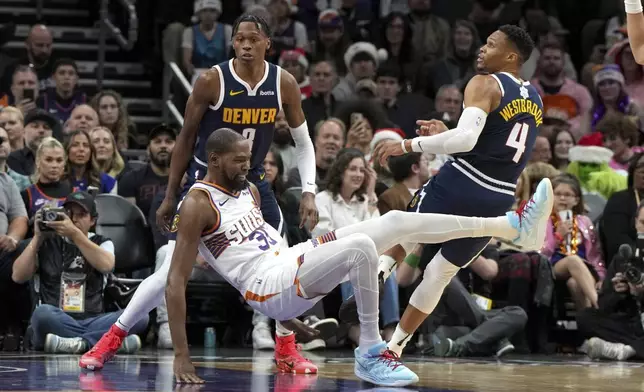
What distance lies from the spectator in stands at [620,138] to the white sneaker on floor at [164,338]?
4748 mm

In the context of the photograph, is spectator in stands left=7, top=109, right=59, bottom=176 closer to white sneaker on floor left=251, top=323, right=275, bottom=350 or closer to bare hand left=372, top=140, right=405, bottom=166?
white sneaker on floor left=251, top=323, right=275, bottom=350

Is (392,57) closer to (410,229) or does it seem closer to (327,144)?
(327,144)

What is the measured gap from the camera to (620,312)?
9531 millimetres

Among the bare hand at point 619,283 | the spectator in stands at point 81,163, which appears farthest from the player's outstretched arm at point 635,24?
the spectator in stands at point 81,163

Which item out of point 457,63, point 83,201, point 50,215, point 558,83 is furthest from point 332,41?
point 50,215

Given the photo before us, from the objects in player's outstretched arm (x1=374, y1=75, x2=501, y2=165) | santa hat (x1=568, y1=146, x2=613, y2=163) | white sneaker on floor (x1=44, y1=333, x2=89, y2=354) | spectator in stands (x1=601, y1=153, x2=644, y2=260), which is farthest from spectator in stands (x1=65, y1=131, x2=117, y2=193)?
santa hat (x1=568, y1=146, x2=613, y2=163)

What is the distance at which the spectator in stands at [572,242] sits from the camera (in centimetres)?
1003

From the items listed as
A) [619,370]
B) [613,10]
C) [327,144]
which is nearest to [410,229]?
[619,370]

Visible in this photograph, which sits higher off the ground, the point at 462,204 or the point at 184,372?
the point at 462,204

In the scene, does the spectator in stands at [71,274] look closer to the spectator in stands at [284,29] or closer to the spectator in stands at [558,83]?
the spectator in stands at [284,29]

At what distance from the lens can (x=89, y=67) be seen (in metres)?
13.5

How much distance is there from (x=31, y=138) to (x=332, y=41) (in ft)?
14.0

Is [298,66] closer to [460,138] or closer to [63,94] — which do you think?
[63,94]

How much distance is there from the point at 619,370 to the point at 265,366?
2255mm
